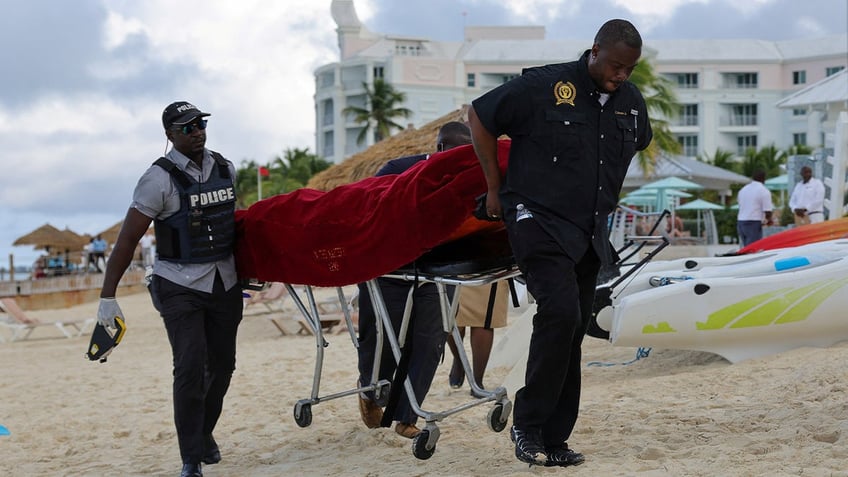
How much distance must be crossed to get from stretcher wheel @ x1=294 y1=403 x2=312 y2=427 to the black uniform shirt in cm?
191

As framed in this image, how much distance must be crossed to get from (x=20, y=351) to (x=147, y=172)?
11.4 m

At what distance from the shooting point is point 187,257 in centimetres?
520

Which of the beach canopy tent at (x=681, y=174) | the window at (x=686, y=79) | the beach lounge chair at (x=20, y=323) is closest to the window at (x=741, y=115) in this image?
the window at (x=686, y=79)

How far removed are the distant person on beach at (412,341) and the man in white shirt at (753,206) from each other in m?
10.4

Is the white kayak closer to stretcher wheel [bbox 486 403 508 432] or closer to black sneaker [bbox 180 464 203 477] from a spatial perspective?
stretcher wheel [bbox 486 403 508 432]

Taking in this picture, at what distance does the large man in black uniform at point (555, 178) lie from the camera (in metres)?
4.35

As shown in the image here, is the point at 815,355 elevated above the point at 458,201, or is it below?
below

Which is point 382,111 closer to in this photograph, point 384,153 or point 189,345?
point 384,153

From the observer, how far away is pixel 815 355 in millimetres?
6980

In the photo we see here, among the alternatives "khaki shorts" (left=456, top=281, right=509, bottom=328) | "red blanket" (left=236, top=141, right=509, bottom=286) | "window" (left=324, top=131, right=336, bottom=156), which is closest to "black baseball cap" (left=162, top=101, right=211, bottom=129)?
"red blanket" (left=236, top=141, right=509, bottom=286)

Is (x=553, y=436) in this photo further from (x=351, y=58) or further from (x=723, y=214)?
(x=351, y=58)

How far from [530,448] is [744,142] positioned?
3104 inches

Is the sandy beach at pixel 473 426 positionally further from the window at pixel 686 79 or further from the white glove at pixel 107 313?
the window at pixel 686 79

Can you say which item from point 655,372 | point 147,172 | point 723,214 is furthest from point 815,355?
point 723,214
